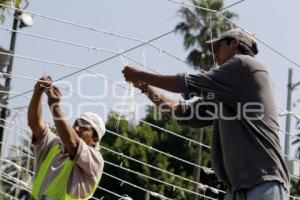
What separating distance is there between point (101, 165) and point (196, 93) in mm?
908

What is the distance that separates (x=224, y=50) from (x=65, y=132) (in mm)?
849

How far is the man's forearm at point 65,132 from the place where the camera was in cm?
337

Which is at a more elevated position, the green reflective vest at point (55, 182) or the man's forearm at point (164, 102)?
the man's forearm at point (164, 102)

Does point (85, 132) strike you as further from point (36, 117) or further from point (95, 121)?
point (36, 117)

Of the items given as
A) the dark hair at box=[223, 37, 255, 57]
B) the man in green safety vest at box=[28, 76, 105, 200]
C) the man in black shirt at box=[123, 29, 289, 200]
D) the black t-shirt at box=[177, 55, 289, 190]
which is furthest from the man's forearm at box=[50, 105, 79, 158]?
the dark hair at box=[223, 37, 255, 57]

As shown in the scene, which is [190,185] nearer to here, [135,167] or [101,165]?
[135,167]

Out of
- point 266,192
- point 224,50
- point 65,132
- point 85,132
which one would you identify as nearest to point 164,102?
point 224,50

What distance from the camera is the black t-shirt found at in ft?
9.29

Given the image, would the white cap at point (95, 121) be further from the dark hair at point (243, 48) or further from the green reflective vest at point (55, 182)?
the dark hair at point (243, 48)

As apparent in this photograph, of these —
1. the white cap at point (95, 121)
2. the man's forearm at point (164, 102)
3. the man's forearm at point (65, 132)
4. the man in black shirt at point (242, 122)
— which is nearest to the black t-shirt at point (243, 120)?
the man in black shirt at point (242, 122)

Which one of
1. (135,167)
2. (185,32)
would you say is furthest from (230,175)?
(135,167)

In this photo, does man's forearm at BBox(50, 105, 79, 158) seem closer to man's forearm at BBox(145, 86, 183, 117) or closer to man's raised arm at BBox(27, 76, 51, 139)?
man's raised arm at BBox(27, 76, 51, 139)

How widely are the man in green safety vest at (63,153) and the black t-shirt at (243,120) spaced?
76 cm

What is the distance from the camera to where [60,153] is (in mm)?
3617
